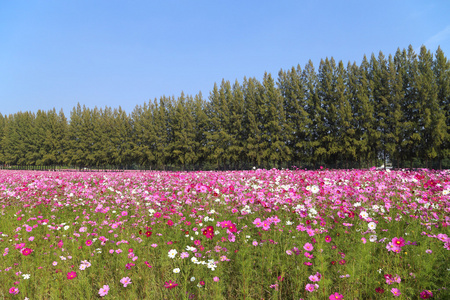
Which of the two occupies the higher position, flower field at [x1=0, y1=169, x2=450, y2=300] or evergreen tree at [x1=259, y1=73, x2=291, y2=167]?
evergreen tree at [x1=259, y1=73, x2=291, y2=167]

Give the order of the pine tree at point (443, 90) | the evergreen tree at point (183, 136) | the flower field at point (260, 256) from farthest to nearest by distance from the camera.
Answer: the evergreen tree at point (183, 136) → the pine tree at point (443, 90) → the flower field at point (260, 256)

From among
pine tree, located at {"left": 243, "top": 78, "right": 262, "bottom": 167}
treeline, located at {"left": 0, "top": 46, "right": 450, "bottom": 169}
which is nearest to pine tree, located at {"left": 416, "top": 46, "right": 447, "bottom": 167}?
treeline, located at {"left": 0, "top": 46, "right": 450, "bottom": 169}

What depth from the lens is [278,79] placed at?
39625 mm

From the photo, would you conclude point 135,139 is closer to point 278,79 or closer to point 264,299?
point 278,79

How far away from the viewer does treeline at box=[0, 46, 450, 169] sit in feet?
106

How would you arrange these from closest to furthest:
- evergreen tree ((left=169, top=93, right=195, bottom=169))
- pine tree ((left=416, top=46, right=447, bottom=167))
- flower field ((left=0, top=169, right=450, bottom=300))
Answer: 1. flower field ((left=0, top=169, right=450, bottom=300))
2. pine tree ((left=416, top=46, right=447, bottom=167))
3. evergreen tree ((left=169, top=93, right=195, bottom=169))

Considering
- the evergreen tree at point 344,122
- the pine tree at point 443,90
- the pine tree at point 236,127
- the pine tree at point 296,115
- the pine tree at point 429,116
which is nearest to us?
the pine tree at point 429,116

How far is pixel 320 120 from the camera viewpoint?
3522cm

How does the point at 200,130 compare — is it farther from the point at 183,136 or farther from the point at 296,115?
the point at 296,115

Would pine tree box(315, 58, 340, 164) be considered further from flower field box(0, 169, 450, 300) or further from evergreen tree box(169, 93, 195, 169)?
flower field box(0, 169, 450, 300)

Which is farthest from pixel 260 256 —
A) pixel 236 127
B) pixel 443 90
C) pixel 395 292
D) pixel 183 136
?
pixel 183 136

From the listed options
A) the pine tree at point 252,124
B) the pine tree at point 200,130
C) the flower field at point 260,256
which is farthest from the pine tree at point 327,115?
the flower field at point 260,256

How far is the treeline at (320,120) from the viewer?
32.3 m

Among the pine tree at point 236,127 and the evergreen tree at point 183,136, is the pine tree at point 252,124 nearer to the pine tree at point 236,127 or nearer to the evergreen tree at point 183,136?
the pine tree at point 236,127
